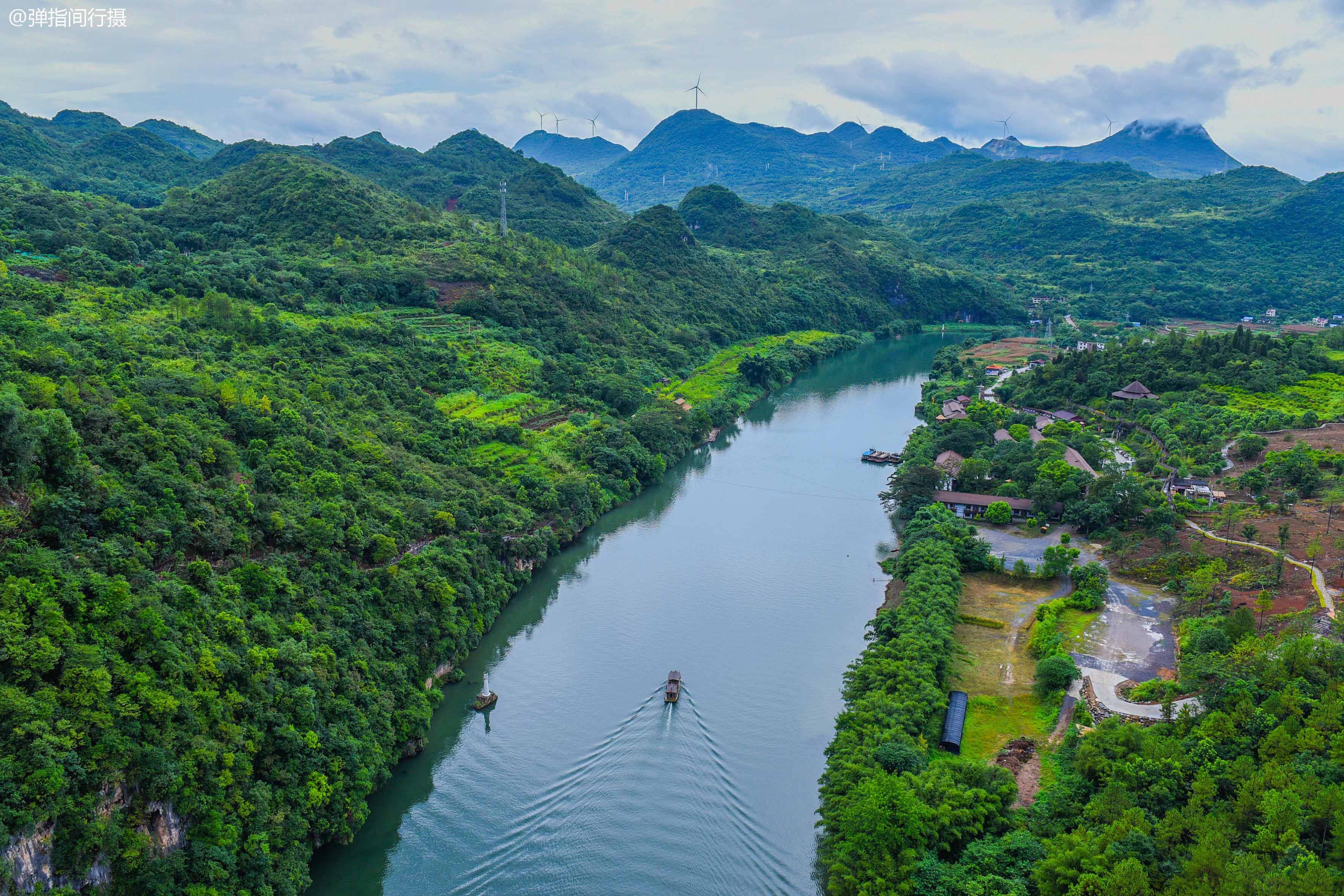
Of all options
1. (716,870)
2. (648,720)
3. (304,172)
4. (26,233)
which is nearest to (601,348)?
(304,172)

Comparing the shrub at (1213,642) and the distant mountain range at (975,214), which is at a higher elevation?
the distant mountain range at (975,214)

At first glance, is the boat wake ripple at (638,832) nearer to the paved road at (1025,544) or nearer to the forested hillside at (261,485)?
the forested hillside at (261,485)

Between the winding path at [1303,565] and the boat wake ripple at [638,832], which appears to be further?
the winding path at [1303,565]

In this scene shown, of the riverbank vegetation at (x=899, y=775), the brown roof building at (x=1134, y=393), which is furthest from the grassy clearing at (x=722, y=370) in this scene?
the riverbank vegetation at (x=899, y=775)

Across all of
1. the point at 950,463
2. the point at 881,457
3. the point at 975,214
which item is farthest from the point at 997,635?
the point at 975,214

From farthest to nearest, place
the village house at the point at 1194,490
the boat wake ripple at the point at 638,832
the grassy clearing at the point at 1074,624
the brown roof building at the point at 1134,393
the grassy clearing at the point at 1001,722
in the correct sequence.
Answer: the brown roof building at the point at 1134,393
the village house at the point at 1194,490
the grassy clearing at the point at 1074,624
the grassy clearing at the point at 1001,722
the boat wake ripple at the point at 638,832

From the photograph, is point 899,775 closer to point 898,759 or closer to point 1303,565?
point 898,759

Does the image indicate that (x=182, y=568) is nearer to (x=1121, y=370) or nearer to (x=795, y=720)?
(x=795, y=720)
